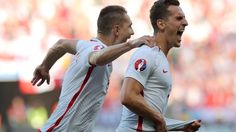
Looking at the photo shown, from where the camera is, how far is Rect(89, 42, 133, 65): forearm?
4082 millimetres

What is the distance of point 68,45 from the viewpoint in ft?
16.7

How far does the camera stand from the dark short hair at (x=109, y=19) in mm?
5027

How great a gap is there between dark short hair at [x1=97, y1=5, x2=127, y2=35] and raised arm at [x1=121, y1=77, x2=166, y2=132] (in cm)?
119

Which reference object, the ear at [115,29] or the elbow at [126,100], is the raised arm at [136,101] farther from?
the ear at [115,29]

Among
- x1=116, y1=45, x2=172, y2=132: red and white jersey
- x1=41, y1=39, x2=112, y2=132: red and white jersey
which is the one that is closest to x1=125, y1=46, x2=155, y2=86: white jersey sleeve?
x1=116, y1=45, x2=172, y2=132: red and white jersey

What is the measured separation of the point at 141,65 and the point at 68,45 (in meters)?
1.30

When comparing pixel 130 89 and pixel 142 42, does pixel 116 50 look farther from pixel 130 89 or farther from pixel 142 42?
pixel 130 89

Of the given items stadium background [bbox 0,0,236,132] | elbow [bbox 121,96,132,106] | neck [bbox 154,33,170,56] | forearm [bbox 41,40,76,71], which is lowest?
elbow [bbox 121,96,132,106]

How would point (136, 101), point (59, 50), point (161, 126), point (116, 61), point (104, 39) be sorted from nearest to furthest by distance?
point (136, 101)
point (161, 126)
point (104, 39)
point (59, 50)
point (116, 61)

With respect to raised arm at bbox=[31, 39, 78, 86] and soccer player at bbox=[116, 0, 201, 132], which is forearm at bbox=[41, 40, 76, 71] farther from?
soccer player at bbox=[116, 0, 201, 132]

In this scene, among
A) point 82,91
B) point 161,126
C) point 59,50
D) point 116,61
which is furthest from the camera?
point 116,61

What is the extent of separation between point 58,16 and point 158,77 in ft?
28.8

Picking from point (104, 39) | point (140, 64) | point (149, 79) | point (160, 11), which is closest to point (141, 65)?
point (140, 64)

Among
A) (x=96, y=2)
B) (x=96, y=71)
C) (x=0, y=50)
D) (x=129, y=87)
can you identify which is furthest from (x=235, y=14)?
(x=129, y=87)
